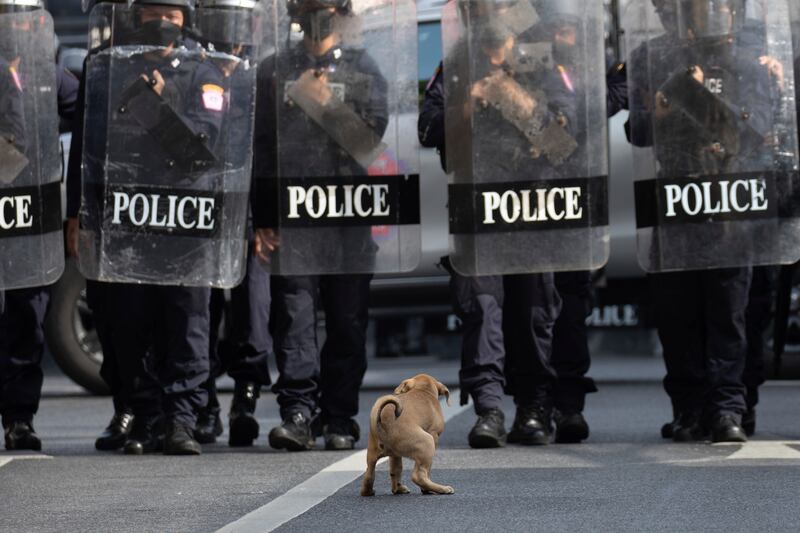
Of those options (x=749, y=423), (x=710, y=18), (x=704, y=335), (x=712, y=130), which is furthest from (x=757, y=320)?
(x=710, y=18)

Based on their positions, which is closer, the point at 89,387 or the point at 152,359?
the point at 152,359

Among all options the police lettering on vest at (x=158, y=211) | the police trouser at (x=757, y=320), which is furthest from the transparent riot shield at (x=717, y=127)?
the police lettering on vest at (x=158, y=211)

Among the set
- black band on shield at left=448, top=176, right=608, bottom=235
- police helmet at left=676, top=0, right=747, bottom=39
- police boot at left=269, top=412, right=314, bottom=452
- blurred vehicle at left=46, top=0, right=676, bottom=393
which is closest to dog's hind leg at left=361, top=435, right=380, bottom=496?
police boot at left=269, top=412, right=314, bottom=452

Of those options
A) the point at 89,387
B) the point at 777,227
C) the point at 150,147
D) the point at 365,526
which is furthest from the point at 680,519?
the point at 89,387

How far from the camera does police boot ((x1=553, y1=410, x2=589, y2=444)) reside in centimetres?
797

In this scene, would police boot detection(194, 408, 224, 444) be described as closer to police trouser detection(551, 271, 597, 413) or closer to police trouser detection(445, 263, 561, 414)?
police trouser detection(445, 263, 561, 414)

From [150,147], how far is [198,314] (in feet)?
2.44

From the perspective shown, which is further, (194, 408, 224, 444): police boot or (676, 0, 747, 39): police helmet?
(194, 408, 224, 444): police boot

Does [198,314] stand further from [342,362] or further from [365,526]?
[365,526]

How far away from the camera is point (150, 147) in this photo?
25.2ft

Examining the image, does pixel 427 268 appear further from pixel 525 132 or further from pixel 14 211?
pixel 14 211

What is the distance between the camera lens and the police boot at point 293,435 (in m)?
7.61

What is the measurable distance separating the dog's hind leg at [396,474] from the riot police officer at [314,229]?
170cm

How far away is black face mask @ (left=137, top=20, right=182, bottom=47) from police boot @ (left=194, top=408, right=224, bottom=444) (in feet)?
5.76
